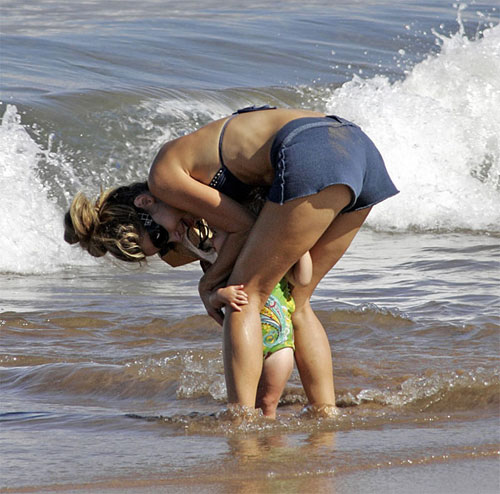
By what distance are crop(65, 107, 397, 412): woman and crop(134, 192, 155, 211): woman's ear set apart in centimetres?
2

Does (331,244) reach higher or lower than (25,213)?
higher

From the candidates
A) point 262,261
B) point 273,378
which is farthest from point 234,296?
point 273,378

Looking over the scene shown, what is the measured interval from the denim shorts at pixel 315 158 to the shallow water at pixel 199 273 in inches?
34.0

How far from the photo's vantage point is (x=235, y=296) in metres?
3.30

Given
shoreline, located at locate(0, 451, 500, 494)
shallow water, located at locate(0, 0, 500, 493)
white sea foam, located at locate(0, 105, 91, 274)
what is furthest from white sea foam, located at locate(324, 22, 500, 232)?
shoreline, located at locate(0, 451, 500, 494)

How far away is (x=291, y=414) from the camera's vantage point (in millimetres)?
3691

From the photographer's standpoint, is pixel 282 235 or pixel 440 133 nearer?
pixel 282 235

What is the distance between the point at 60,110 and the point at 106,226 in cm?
656

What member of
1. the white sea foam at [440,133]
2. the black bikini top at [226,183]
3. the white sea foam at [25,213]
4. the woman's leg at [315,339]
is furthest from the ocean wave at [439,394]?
the white sea foam at [440,133]

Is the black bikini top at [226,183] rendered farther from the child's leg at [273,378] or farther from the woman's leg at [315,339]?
the child's leg at [273,378]

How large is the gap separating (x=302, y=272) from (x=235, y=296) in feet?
0.92

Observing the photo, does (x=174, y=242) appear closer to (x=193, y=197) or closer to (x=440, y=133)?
(x=193, y=197)

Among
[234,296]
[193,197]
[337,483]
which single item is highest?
[193,197]

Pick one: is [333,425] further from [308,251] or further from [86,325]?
[86,325]
